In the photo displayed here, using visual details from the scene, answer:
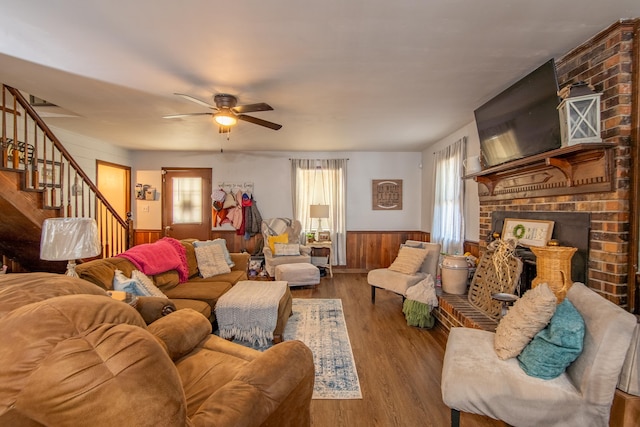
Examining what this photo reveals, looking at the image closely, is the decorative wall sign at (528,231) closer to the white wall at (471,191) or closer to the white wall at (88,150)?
the white wall at (471,191)

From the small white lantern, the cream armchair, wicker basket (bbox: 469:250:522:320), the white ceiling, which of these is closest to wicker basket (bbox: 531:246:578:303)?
wicker basket (bbox: 469:250:522:320)

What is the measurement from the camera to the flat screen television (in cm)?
228

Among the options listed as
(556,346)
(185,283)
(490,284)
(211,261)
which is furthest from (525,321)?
(211,261)

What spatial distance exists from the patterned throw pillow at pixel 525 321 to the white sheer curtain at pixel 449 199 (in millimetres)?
2653

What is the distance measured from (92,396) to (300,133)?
430 cm

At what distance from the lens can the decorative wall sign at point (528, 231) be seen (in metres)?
2.53

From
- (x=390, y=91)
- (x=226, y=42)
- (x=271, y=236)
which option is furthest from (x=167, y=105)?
(x=271, y=236)

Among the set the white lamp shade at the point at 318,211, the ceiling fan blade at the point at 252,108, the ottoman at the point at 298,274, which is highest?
the ceiling fan blade at the point at 252,108

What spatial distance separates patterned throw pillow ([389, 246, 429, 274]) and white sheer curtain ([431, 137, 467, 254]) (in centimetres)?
83

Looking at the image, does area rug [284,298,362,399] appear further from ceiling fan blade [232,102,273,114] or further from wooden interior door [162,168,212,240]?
wooden interior door [162,168,212,240]

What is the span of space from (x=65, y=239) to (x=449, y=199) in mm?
4607

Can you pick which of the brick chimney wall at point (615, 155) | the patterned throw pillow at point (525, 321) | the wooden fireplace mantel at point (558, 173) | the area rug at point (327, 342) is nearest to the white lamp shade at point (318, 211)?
the area rug at point (327, 342)

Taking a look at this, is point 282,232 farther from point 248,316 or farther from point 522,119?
point 522,119

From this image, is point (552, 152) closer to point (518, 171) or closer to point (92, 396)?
point (518, 171)
